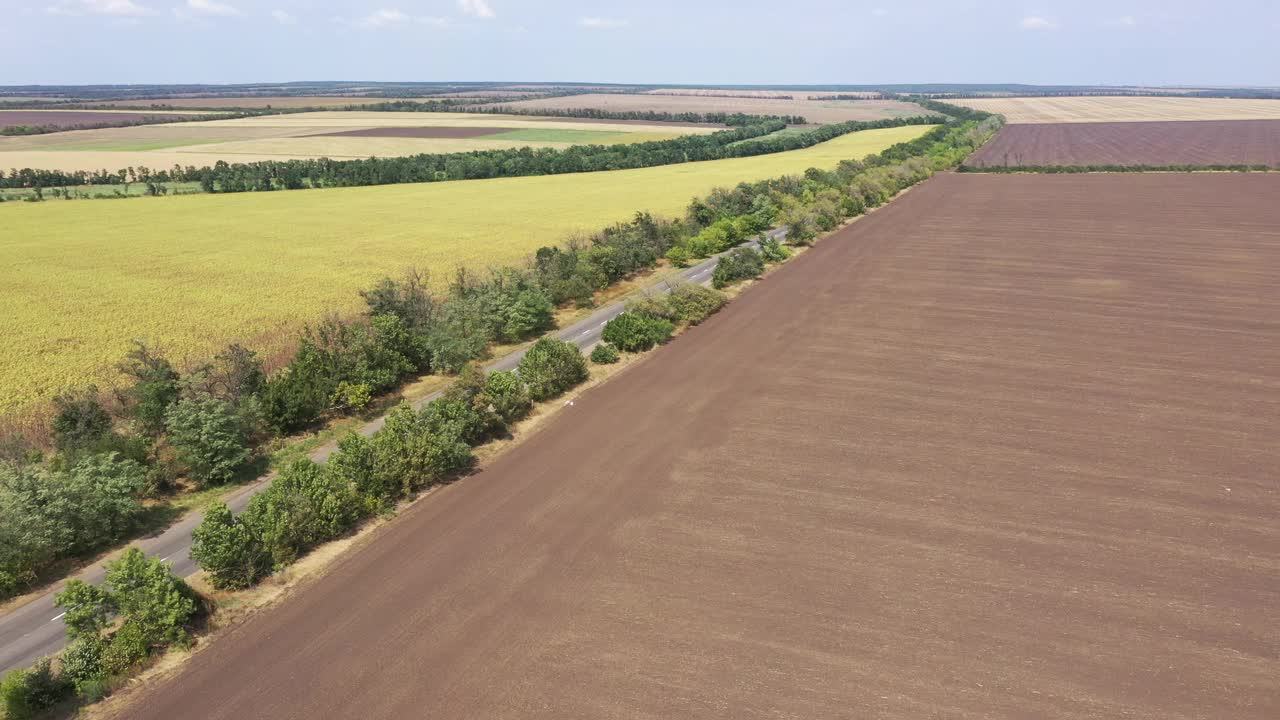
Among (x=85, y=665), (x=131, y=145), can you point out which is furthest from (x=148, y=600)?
(x=131, y=145)

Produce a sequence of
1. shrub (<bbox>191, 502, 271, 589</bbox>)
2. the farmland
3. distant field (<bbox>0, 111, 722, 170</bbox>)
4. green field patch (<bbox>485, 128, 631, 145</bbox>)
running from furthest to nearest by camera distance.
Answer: green field patch (<bbox>485, 128, 631, 145</bbox>), distant field (<bbox>0, 111, 722, 170</bbox>), the farmland, shrub (<bbox>191, 502, 271, 589</bbox>)

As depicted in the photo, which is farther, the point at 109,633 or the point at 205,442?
the point at 205,442

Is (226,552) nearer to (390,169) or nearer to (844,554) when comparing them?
(844,554)

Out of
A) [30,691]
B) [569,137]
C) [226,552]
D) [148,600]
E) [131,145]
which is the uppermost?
[569,137]

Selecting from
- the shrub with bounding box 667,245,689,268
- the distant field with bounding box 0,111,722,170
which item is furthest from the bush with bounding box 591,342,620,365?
the distant field with bounding box 0,111,722,170

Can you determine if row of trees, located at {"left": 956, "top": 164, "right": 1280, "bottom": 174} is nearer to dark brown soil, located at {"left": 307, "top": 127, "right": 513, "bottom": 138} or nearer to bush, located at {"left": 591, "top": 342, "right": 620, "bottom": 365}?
bush, located at {"left": 591, "top": 342, "right": 620, "bottom": 365}
